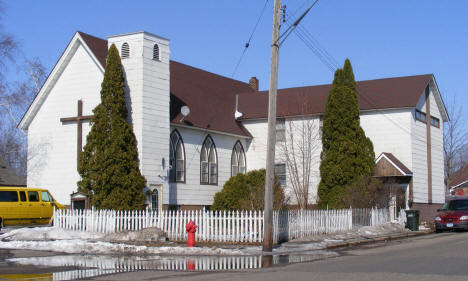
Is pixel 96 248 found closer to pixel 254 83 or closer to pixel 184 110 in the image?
pixel 184 110

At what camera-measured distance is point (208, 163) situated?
31.7 meters

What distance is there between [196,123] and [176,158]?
223cm

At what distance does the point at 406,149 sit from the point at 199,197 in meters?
11.5

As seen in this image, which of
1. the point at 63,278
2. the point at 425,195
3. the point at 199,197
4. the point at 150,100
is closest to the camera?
the point at 63,278

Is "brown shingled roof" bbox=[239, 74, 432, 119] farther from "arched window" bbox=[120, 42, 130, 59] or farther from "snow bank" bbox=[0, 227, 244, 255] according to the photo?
"snow bank" bbox=[0, 227, 244, 255]

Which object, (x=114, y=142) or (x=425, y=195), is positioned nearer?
(x=114, y=142)

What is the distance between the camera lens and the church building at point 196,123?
26.3 meters

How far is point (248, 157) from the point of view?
34969 millimetres

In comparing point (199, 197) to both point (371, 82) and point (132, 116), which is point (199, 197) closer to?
point (132, 116)

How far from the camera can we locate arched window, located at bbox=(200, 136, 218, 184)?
31.2 m

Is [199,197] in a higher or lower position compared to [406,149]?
lower

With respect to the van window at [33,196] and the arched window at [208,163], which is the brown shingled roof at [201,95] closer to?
the arched window at [208,163]

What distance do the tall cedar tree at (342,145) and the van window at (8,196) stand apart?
587 inches

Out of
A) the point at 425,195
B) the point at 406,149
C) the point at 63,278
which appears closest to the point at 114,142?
the point at 63,278
